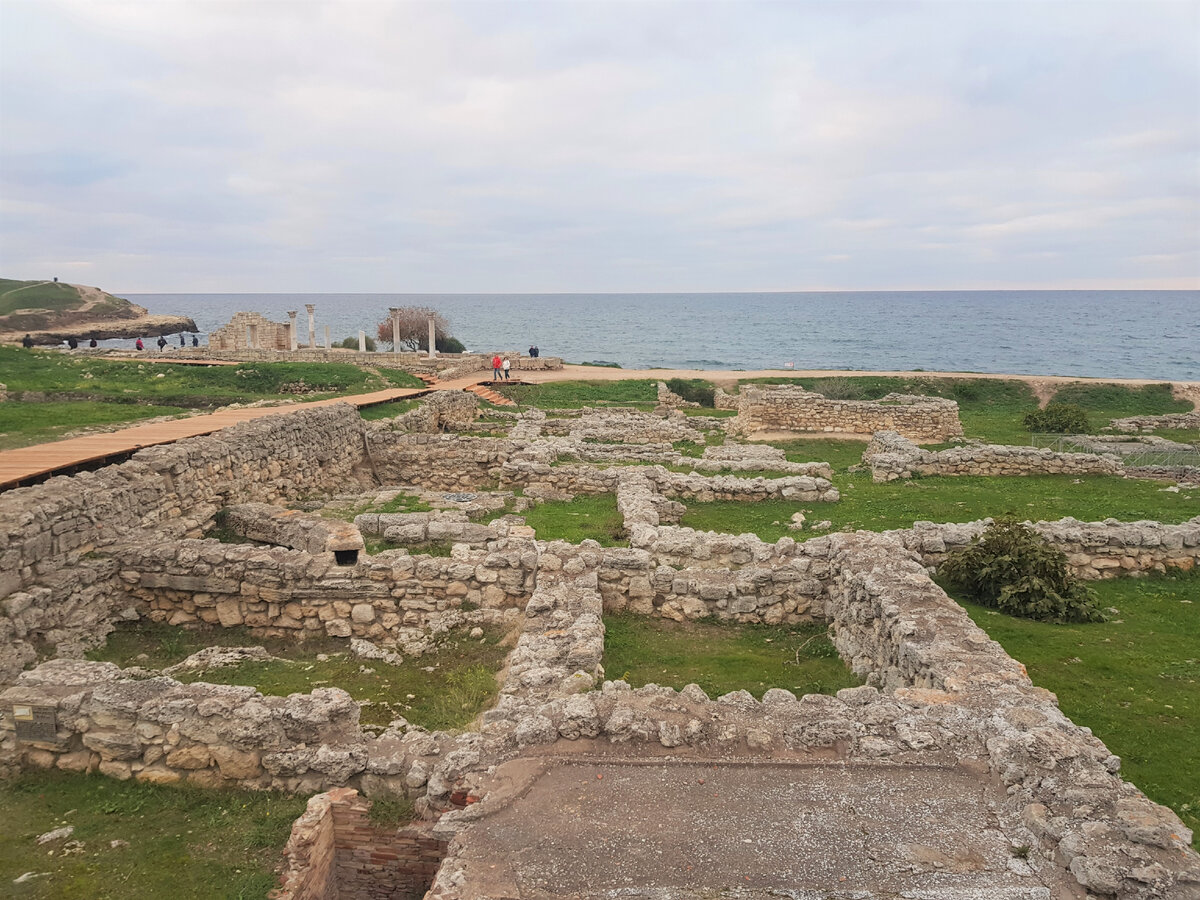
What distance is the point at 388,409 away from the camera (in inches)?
1005

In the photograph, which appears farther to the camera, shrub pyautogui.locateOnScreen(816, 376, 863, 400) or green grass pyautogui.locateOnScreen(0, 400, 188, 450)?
shrub pyautogui.locateOnScreen(816, 376, 863, 400)

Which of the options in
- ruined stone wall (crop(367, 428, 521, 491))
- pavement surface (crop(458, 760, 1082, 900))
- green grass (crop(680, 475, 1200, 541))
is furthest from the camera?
ruined stone wall (crop(367, 428, 521, 491))

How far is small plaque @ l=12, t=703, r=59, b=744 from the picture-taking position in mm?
7000

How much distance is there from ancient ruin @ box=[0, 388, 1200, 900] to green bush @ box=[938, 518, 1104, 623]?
94 cm

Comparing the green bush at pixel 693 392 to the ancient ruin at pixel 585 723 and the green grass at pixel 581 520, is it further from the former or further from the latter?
the ancient ruin at pixel 585 723

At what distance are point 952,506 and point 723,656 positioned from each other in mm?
9231

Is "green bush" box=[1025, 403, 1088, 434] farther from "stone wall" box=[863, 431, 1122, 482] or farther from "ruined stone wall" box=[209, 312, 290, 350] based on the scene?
"ruined stone wall" box=[209, 312, 290, 350]

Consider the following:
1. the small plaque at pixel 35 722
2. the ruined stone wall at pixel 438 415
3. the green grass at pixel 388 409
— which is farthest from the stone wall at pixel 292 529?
the green grass at pixel 388 409

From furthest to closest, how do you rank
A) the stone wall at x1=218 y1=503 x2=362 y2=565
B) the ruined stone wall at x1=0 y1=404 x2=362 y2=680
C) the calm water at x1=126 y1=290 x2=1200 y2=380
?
the calm water at x1=126 y1=290 x2=1200 y2=380
the stone wall at x1=218 y1=503 x2=362 y2=565
the ruined stone wall at x1=0 y1=404 x2=362 y2=680

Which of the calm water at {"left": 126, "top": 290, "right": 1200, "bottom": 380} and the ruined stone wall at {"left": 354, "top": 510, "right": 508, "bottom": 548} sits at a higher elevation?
the calm water at {"left": 126, "top": 290, "right": 1200, "bottom": 380}

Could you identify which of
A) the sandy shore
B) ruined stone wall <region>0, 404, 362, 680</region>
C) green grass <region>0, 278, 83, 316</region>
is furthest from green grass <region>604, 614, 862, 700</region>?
green grass <region>0, 278, 83, 316</region>

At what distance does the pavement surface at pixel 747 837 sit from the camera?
464 cm

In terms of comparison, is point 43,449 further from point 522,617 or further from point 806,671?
point 806,671

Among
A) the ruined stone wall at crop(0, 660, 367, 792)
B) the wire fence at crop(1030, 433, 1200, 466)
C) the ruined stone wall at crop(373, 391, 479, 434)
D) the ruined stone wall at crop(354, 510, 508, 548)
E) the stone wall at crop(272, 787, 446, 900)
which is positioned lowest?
→ the stone wall at crop(272, 787, 446, 900)
